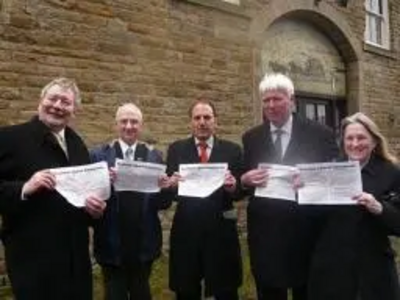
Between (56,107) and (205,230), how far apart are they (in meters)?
1.56

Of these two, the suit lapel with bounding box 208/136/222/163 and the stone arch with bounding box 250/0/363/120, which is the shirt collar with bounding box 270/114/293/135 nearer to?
the suit lapel with bounding box 208/136/222/163

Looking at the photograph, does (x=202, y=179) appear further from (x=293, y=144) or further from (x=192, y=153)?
(x=293, y=144)

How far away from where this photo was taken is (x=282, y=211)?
420cm

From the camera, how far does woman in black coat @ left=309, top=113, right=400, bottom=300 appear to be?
3719 millimetres

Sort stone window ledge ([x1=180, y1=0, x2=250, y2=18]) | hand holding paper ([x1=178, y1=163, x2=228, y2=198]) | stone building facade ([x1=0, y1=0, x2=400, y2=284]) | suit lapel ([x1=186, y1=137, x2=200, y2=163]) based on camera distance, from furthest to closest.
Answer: stone window ledge ([x1=180, y1=0, x2=250, y2=18])
stone building facade ([x1=0, y1=0, x2=400, y2=284])
suit lapel ([x1=186, y1=137, x2=200, y2=163])
hand holding paper ([x1=178, y1=163, x2=228, y2=198])

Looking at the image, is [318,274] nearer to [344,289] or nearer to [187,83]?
[344,289]

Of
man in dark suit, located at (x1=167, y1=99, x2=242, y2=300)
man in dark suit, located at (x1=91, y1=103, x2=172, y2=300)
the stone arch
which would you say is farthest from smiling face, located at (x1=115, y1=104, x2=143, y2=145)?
the stone arch

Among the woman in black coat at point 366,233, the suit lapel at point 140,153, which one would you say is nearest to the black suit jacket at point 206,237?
the suit lapel at point 140,153

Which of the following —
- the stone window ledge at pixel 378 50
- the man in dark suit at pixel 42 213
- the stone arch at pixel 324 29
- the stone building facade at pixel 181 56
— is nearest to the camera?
the man in dark suit at pixel 42 213

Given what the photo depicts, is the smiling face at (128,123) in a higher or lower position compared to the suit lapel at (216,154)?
higher

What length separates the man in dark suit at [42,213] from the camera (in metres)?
3.49

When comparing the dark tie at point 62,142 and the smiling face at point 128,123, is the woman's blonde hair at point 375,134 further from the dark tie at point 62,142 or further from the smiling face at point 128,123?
the dark tie at point 62,142

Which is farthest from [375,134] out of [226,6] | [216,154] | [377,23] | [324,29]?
[377,23]

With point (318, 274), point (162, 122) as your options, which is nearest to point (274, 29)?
point (162, 122)
